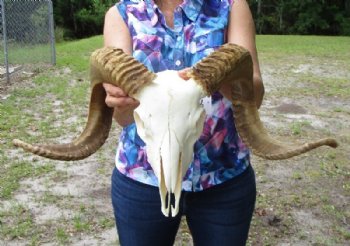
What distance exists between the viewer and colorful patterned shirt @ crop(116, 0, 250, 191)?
2.37 m

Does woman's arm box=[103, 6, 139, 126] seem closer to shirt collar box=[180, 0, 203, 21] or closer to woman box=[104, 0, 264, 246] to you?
woman box=[104, 0, 264, 246]

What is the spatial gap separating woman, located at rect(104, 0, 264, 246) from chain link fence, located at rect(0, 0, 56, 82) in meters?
9.53

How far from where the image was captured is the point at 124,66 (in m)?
1.92

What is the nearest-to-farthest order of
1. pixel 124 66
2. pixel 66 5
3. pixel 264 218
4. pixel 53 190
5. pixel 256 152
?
pixel 124 66 → pixel 256 152 → pixel 264 218 → pixel 53 190 → pixel 66 5

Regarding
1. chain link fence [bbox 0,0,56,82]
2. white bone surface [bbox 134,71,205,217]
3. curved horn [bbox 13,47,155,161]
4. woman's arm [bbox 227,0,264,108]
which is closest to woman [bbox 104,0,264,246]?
woman's arm [bbox 227,0,264,108]

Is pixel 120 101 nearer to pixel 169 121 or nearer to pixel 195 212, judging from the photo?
pixel 169 121

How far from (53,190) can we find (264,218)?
7.66 feet

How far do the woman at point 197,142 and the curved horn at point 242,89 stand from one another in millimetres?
84

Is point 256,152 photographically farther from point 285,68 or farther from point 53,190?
point 285,68

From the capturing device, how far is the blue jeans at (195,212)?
8.05 ft

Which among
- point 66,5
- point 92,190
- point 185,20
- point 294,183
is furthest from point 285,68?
point 66,5

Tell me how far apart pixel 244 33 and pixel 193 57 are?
251 mm

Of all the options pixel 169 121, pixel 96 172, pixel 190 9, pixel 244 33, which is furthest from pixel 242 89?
pixel 96 172

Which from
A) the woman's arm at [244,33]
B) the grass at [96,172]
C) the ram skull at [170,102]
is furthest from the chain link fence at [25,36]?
the ram skull at [170,102]
